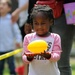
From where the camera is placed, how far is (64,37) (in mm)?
5926

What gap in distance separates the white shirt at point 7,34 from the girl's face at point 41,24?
3882 millimetres

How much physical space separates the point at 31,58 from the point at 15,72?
409 centimetres

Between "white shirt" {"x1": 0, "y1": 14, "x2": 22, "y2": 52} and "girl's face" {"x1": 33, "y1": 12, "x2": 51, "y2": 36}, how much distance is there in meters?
3.88

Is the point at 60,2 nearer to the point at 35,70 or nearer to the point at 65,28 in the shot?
the point at 65,28

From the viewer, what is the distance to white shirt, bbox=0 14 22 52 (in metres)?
9.06

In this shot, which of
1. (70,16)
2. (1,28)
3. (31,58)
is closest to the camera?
(31,58)

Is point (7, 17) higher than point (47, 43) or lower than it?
lower

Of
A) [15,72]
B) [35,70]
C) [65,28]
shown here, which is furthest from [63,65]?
[15,72]

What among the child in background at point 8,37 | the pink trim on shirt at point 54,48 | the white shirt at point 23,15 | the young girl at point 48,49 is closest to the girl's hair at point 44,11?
the young girl at point 48,49

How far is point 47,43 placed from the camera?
204 inches

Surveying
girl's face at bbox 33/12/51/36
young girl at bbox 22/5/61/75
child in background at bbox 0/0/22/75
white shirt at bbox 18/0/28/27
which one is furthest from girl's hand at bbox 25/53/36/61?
child in background at bbox 0/0/22/75

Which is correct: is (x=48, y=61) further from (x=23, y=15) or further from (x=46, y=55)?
(x=23, y=15)

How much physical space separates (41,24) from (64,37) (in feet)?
2.73

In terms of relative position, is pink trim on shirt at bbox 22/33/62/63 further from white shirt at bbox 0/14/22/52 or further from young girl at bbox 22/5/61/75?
white shirt at bbox 0/14/22/52
